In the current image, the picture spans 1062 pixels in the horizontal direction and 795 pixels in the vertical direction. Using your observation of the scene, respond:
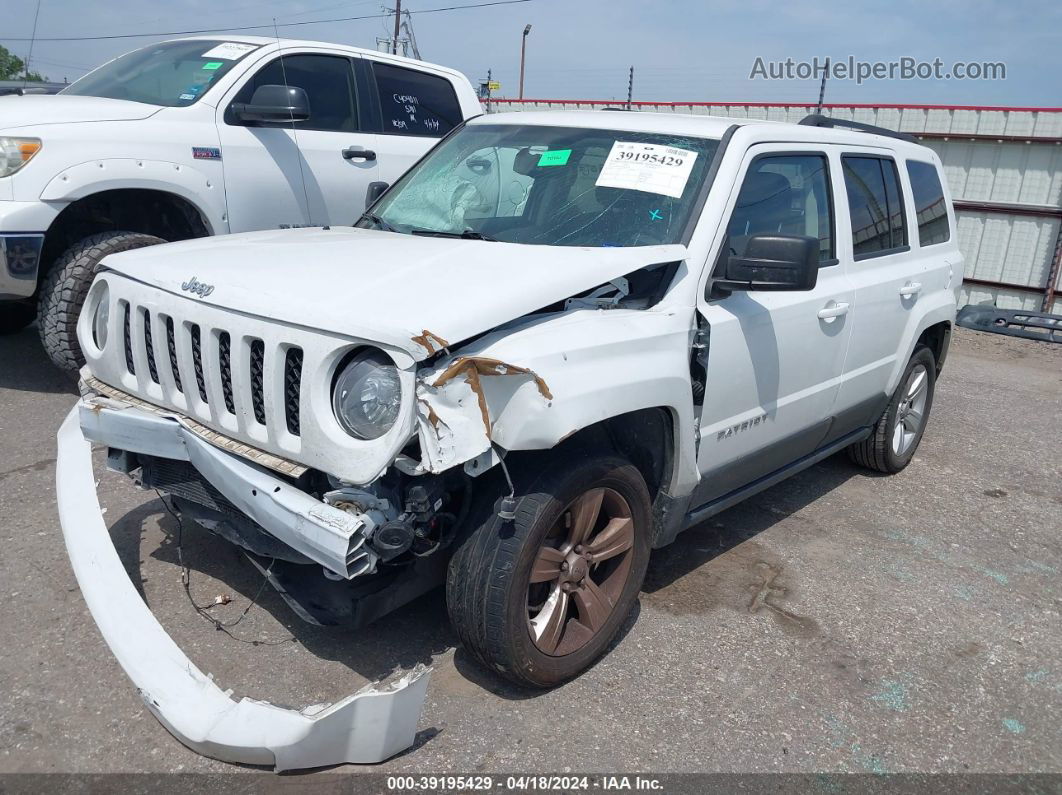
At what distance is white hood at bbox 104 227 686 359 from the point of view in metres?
2.41

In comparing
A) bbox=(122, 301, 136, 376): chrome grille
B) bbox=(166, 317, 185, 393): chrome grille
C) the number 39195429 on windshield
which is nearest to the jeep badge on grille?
bbox=(166, 317, 185, 393): chrome grille

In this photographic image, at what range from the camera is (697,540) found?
164 inches

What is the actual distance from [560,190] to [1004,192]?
11058 millimetres

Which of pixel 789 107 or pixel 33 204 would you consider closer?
pixel 33 204

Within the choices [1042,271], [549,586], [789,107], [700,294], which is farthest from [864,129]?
[789,107]

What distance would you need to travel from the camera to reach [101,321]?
10.6 ft

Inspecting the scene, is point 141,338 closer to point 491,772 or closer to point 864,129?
point 491,772

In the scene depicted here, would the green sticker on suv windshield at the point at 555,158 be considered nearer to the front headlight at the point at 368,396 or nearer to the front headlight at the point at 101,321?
the front headlight at the point at 368,396

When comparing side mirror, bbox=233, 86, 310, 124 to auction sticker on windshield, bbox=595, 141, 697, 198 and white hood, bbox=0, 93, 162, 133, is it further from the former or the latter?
auction sticker on windshield, bbox=595, 141, 697, 198

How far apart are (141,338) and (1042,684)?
3.47 m

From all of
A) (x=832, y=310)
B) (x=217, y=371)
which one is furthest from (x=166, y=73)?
(x=832, y=310)

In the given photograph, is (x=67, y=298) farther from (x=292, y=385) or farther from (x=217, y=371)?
(x=292, y=385)

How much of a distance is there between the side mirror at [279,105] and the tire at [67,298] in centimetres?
124

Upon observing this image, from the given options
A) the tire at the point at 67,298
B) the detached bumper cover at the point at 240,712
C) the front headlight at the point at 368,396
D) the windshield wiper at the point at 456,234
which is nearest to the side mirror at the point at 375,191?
the windshield wiper at the point at 456,234
